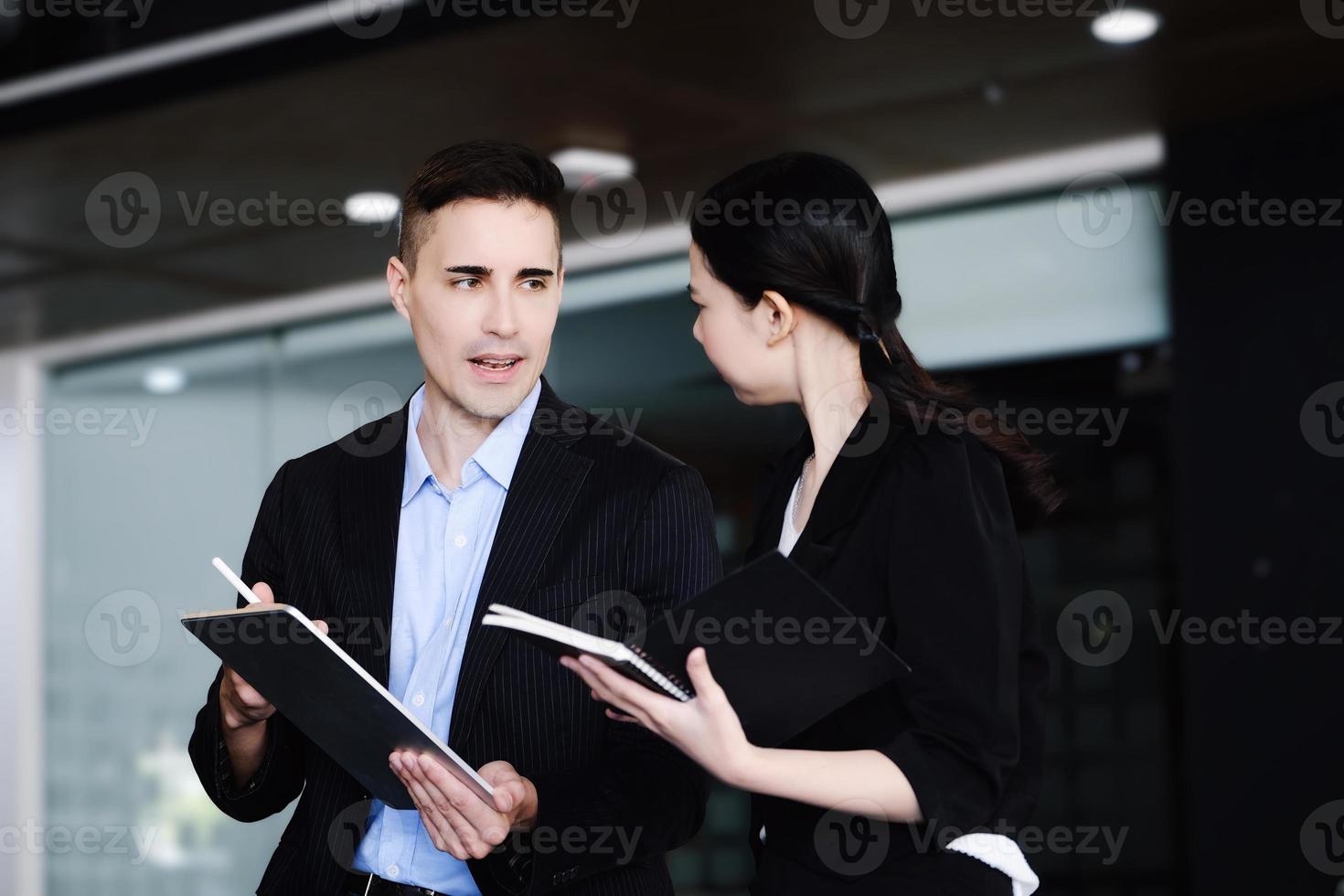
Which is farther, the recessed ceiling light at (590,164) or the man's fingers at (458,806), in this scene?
the recessed ceiling light at (590,164)

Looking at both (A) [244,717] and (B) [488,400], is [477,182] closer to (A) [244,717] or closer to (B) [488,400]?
(B) [488,400]

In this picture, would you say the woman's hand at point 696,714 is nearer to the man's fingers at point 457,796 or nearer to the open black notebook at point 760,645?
the open black notebook at point 760,645

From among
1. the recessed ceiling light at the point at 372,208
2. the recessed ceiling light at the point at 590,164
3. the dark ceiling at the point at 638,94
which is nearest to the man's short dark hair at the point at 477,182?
the dark ceiling at the point at 638,94

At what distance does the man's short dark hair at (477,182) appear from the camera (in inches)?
76.1

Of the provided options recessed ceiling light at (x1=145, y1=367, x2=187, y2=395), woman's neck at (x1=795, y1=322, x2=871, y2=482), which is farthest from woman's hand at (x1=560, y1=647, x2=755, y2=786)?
recessed ceiling light at (x1=145, y1=367, x2=187, y2=395)

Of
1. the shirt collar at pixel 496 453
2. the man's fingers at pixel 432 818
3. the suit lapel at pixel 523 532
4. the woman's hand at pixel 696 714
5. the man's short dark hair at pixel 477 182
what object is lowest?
the man's fingers at pixel 432 818

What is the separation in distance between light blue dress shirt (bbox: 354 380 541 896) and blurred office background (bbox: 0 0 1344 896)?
1703 millimetres

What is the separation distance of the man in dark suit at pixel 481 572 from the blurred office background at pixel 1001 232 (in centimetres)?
157

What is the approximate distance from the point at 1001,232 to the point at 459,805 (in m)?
3.63

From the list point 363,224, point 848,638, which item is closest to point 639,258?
point 363,224

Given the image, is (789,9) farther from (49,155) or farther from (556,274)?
(49,155)

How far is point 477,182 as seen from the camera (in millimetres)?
1931

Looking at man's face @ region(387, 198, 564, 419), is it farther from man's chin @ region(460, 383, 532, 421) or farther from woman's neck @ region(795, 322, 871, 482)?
woman's neck @ region(795, 322, 871, 482)

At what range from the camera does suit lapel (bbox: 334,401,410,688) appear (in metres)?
1.87
